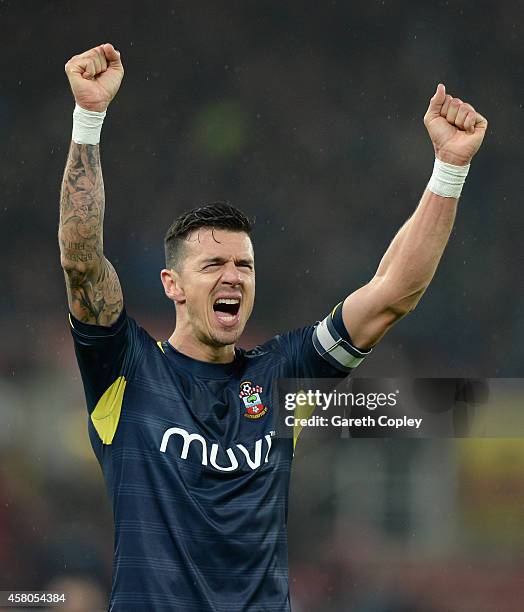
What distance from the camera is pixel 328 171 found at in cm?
793

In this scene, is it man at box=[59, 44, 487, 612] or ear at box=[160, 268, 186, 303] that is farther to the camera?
ear at box=[160, 268, 186, 303]

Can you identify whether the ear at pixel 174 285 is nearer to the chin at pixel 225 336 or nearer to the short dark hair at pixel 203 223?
the short dark hair at pixel 203 223

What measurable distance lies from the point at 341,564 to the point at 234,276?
4.42m

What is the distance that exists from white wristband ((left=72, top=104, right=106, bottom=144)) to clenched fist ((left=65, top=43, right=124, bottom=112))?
2cm

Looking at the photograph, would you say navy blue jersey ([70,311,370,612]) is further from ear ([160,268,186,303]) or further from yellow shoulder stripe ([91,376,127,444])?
ear ([160,268,186,303])

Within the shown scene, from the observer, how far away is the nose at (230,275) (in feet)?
10.3

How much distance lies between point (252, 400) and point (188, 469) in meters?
0.33

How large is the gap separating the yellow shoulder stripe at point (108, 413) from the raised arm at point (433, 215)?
2.61 ft

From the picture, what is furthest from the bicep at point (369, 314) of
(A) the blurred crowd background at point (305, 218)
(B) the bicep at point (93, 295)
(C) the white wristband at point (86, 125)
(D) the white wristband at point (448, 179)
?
(A) the blurred crowd background at point (305, 218)

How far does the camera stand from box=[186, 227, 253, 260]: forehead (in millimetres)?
3150

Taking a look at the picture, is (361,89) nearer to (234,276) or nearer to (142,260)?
(142,260)

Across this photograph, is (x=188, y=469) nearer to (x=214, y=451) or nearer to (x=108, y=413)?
(x=214, y=451)

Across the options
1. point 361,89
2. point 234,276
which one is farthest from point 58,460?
point 234,276

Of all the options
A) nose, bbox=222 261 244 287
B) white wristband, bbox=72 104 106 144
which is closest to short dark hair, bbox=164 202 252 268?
nose, bbox=222 261 244 287
